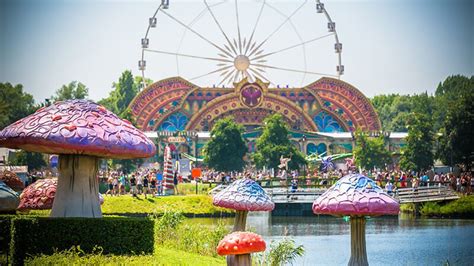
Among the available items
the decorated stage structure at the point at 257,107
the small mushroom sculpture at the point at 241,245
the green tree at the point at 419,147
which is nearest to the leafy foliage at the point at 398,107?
the decorated stage structure at the point at 257,107

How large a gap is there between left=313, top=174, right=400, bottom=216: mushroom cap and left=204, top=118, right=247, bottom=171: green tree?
175ft

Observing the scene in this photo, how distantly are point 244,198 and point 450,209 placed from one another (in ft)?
86.3

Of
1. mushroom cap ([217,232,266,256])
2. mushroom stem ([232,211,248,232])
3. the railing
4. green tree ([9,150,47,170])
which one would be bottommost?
mushroom cap ([217,232,266,256])

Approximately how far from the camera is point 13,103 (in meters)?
82.2

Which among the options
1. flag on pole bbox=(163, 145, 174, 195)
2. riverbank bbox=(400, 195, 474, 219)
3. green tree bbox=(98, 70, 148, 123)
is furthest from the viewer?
green tree bbox=(98, 70, 148, 123)

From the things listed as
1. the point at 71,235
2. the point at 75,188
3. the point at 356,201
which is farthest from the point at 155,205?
the point at 356,201

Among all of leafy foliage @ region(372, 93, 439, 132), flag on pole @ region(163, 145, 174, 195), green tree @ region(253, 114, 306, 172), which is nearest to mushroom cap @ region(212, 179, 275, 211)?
flag on pole @ region(163, 145, 174, 195)

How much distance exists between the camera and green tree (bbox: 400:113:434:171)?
63.2 m

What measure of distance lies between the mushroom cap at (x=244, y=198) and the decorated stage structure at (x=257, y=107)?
63.5m

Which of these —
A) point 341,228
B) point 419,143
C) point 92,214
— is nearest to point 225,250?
point 92,214

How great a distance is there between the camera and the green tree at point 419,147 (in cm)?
6319

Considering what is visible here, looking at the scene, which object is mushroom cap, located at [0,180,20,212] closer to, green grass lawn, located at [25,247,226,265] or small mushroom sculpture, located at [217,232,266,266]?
green grass lawn, located at [25,247,226,265]

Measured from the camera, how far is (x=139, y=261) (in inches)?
603

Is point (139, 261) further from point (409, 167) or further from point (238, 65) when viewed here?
point (238, 65)
